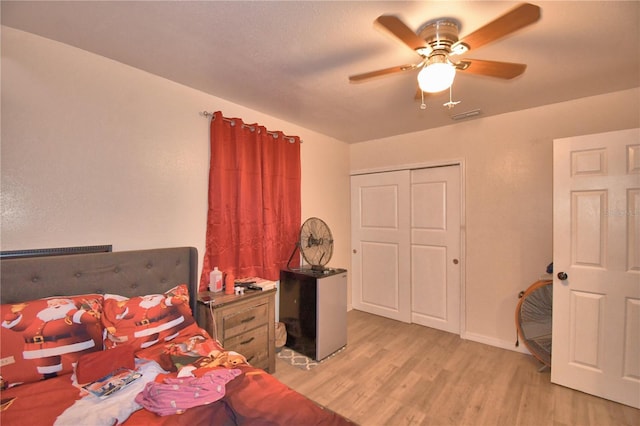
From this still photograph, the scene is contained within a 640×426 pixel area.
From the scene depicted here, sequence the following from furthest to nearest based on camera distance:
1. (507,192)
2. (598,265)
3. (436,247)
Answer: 1. (436,247)
2. (507,192)
3. (598,265)

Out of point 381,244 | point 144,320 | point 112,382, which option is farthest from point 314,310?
point 112,382

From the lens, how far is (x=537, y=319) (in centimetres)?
257

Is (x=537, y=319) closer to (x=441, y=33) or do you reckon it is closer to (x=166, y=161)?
(x=441, y=33)

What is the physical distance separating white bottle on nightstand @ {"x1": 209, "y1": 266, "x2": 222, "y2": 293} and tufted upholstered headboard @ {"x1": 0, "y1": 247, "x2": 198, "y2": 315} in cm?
16

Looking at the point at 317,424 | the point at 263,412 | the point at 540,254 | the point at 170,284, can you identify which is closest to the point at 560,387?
the point at 540,254

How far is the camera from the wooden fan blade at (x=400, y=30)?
119 cm

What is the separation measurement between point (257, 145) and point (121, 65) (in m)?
1.18

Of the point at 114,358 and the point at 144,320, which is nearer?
the point at 114,358

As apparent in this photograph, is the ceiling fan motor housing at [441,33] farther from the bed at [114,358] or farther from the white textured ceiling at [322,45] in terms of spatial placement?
the bed at [114,358]

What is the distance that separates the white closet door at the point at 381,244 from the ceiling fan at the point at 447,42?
Answer: 2.13 meters

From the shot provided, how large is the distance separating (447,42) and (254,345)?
8.42 ft

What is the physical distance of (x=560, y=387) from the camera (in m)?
2.24

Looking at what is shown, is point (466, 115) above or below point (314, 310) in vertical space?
above

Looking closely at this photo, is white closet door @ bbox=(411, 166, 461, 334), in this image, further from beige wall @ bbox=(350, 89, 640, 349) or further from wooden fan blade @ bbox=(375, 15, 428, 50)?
wooden fan blade @ bbox=(375, 15, 428, 50)
